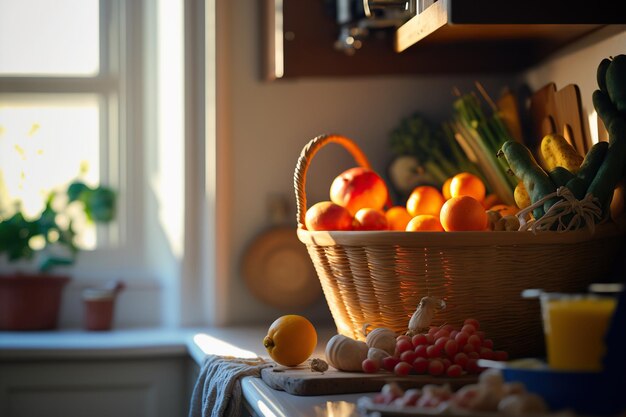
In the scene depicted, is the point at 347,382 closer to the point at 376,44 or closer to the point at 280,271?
the point at 280,271

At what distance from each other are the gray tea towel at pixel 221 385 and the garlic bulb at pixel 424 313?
267 mm

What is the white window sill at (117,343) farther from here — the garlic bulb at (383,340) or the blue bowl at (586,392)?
the blue bowl at (586,392)

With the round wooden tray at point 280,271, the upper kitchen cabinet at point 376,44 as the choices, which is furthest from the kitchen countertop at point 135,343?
the upper kitchen cabinet at point 376,44

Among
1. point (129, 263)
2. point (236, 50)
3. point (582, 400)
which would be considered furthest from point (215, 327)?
point (582, 400)

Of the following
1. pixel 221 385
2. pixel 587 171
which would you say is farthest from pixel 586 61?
pixel 221 385

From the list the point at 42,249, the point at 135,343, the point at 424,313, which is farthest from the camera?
the point at 42,249

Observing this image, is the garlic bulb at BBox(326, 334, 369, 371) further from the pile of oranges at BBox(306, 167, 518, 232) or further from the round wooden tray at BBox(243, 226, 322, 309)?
the round wooden tray at BBox(243, 226, 322, 309)

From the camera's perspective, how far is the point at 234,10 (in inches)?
91.0

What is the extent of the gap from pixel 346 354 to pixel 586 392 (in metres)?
0.53

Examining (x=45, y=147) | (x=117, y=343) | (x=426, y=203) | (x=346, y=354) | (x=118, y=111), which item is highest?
(x=118, y=111)

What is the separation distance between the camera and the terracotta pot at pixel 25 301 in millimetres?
2352

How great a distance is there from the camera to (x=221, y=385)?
1519mm

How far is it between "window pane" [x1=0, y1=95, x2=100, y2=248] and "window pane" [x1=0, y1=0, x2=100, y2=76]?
0.31ft

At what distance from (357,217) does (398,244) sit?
245mm
